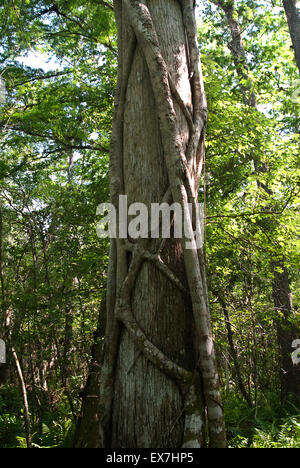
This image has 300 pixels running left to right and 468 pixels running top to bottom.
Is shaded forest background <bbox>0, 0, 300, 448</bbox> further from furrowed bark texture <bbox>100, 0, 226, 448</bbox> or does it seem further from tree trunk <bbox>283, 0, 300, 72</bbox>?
furrowed bark texture <bbox>100, 0, 226, 448</bbox>

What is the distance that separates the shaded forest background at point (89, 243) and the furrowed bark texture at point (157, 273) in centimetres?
168

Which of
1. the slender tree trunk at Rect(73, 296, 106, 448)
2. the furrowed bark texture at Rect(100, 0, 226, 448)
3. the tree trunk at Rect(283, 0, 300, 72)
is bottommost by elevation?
the slender tree trunk at Rect(73, 296, 106, 448)

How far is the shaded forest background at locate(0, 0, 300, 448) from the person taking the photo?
4.23 m

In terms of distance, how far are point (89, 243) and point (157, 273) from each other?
254cm

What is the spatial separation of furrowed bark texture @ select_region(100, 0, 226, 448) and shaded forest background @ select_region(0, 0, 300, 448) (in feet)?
5.52

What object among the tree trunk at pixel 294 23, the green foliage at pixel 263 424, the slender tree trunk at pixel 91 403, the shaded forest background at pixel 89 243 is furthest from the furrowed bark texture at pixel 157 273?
the tree trunk at pixel 294 23

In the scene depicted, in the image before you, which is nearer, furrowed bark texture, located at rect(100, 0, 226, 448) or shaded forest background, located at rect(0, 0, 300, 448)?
furrowed bark texture, located at rect(100, 0, 226, 448)

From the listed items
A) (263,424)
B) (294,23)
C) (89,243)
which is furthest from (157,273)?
(294,23)

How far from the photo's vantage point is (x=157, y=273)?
2.15 metres

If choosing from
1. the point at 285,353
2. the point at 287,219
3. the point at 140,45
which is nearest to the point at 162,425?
the point at 140,45

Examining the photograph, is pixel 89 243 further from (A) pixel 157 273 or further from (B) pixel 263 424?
(B) pixel 263 424

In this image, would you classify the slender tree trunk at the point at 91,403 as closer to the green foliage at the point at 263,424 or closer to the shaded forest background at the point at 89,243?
the shaded forest background at the point at 89,243

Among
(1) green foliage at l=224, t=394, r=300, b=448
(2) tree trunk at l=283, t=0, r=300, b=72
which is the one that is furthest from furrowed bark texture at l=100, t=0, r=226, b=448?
(2) tree trunk at l=283, t=0, r=300, b=72

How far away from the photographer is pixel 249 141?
199 inches
